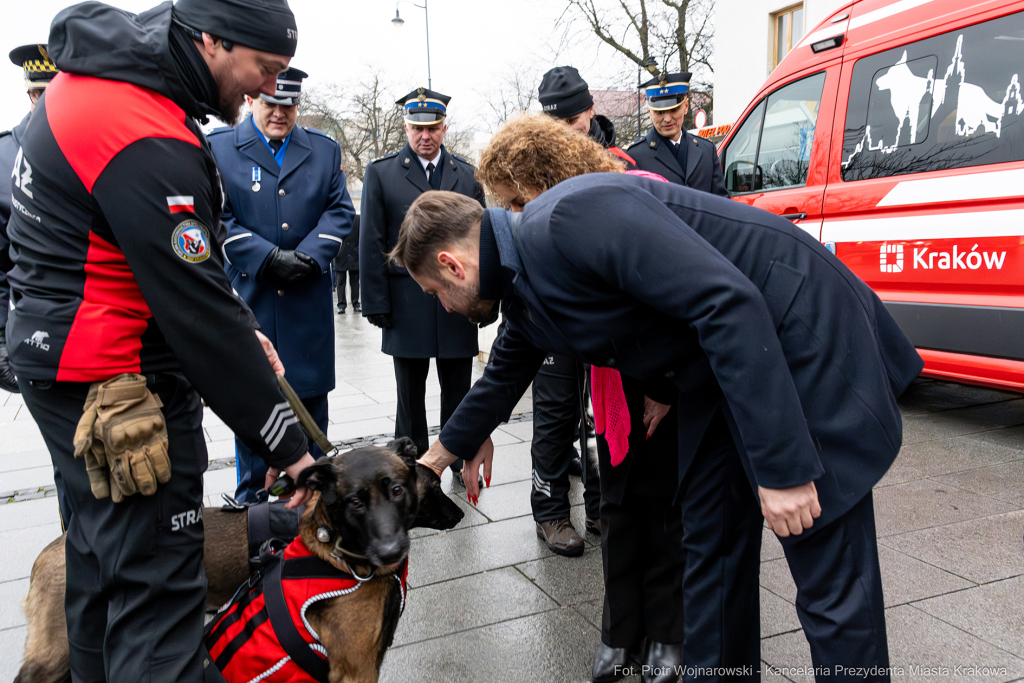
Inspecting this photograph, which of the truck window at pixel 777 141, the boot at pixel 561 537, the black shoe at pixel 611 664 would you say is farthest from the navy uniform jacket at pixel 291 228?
the truck window at pixel 777 141

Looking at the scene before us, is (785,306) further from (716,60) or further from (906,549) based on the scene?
(716,60)

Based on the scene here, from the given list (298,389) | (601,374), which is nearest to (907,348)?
(601,374)

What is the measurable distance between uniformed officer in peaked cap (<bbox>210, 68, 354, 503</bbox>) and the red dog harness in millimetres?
1636

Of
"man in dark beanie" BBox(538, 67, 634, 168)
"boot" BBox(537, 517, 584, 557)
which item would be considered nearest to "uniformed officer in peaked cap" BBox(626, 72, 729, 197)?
"man in dark beanie" BBox(538, 67, 634, 168)

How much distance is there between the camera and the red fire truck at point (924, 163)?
14.2 feet

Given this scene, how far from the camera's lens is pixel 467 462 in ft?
8.39

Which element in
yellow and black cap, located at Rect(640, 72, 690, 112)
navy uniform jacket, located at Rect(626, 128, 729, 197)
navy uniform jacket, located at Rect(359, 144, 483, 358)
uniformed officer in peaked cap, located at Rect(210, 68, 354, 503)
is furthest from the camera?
yellow and black cap, located at Rect(640, 72, 690, 112)

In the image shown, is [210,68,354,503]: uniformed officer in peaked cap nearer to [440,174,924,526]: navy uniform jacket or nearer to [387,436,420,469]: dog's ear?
[387,436,420,469]: dog's ear

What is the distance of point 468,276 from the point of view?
6.57ft

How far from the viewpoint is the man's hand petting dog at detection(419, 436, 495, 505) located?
2496 mm

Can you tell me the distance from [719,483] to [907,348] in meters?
0.58

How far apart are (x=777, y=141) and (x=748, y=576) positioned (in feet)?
16.1

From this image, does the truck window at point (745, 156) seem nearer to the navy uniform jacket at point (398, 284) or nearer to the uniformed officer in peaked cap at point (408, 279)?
the uniformed officer in peaked cap at point (408, 279)

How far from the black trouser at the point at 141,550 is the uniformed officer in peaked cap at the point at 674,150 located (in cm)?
346
